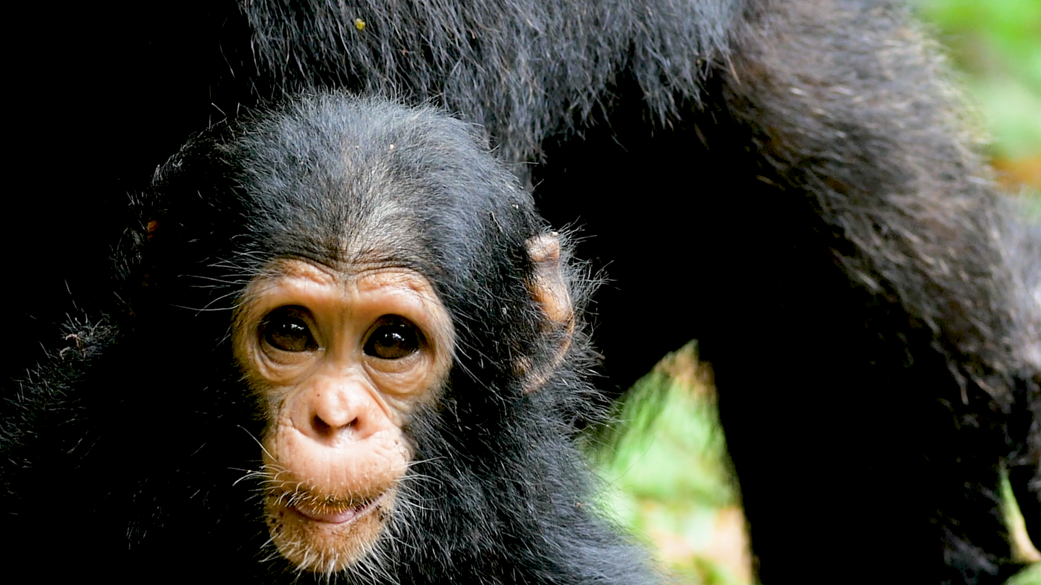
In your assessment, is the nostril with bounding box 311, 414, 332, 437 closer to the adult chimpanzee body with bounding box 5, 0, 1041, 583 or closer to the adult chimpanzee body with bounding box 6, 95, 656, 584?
the adult chimpanzee body with bounding box 6, 95, 656, 584

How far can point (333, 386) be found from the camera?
3.81 m

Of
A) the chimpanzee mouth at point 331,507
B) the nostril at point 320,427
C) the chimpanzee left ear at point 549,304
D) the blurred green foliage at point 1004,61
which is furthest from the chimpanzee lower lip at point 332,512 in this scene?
the blurred green foliage at point 1004,61

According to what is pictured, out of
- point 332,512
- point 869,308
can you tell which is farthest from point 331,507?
point 869,308

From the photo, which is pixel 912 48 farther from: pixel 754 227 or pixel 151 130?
pixel 151 130

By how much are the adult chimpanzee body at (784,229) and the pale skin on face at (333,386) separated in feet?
2.86

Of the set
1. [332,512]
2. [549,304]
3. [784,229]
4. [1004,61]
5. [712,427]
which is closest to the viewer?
[332,512]

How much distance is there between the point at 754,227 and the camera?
5.77 m

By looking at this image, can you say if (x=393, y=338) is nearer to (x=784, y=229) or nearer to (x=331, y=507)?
(x=331, y=507)

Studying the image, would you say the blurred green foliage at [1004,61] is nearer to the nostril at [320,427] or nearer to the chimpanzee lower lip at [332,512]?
the chimpanzee lower lip at [332,512]

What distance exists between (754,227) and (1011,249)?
1.17 metres

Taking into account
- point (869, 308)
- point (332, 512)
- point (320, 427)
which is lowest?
point (869, 308)

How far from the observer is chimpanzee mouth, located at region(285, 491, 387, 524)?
383 centimetres

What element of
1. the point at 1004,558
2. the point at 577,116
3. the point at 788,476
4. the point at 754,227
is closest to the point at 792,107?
the point at 754,227

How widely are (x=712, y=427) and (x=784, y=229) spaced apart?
139 cm
